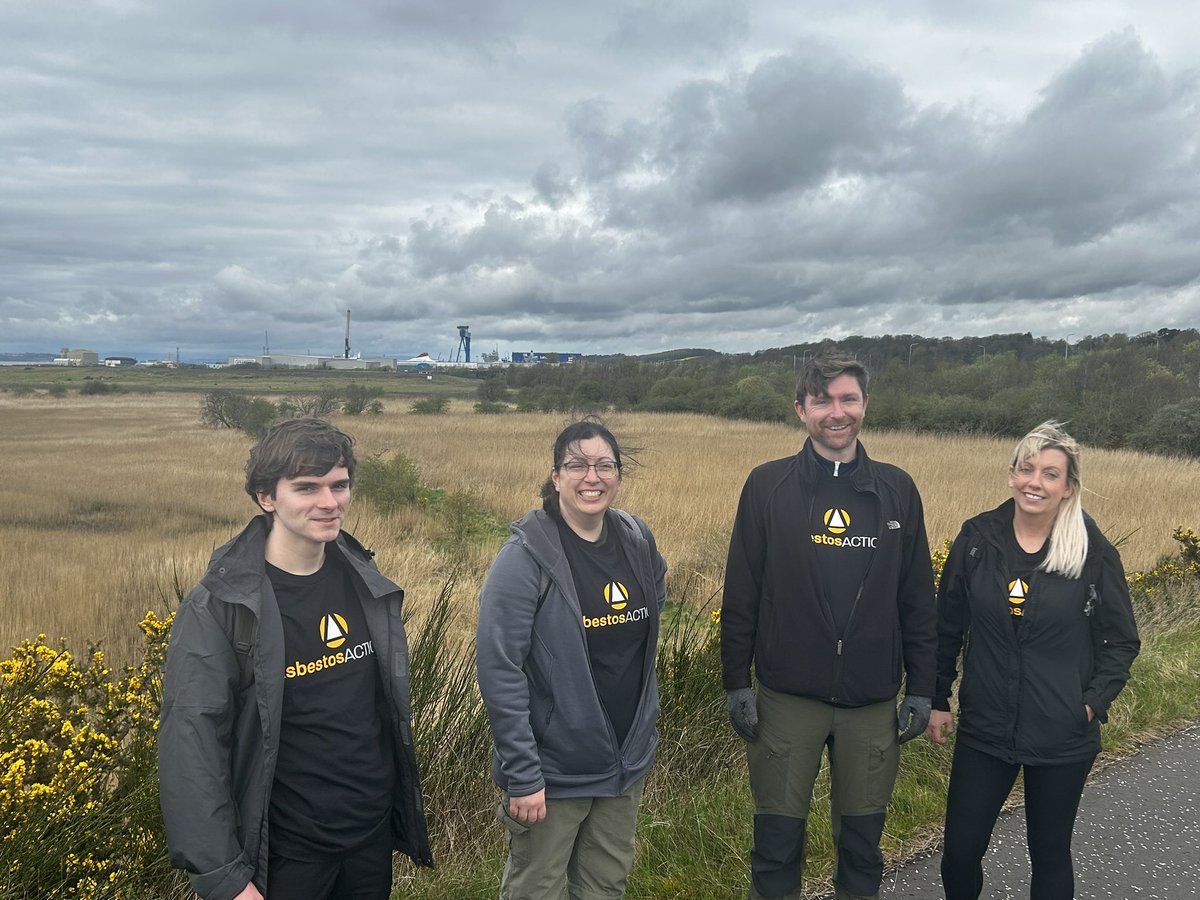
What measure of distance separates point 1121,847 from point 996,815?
104 cm

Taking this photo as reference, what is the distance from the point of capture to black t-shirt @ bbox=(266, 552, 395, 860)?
78.0 inches

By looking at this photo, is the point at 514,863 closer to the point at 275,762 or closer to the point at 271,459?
the point at 275,762

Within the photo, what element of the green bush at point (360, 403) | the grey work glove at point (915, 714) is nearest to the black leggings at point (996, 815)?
the grey work glove at point (915, 714)

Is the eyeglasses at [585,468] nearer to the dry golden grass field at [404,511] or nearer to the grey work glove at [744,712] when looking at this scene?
the grey work glove at [744,712]

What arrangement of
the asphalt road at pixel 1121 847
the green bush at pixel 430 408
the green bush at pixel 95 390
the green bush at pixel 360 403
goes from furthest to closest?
the green bush at pixel 95 390 → the green bush at pixel 430 408 → the green bush at pixel 360 403 → the asphalt road at pixel 1121 847

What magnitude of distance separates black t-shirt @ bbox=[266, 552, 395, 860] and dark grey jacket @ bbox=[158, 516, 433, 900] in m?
0.07

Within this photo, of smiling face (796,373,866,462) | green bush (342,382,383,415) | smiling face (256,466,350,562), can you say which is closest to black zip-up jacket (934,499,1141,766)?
smiling face (796,373,866,462)

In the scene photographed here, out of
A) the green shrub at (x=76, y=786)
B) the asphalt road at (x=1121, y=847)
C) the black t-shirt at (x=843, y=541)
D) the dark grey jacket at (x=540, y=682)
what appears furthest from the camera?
the asphalt road at (x=1121, y=847)

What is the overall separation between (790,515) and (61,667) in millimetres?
2665

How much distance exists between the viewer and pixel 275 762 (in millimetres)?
1922

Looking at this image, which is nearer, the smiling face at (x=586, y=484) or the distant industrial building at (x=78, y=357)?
the smiling face at (x=586, y=484)

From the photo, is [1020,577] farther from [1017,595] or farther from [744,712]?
[744,712]

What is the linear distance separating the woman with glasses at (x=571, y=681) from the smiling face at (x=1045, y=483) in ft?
4.40

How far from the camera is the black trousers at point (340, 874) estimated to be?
6.52ft
